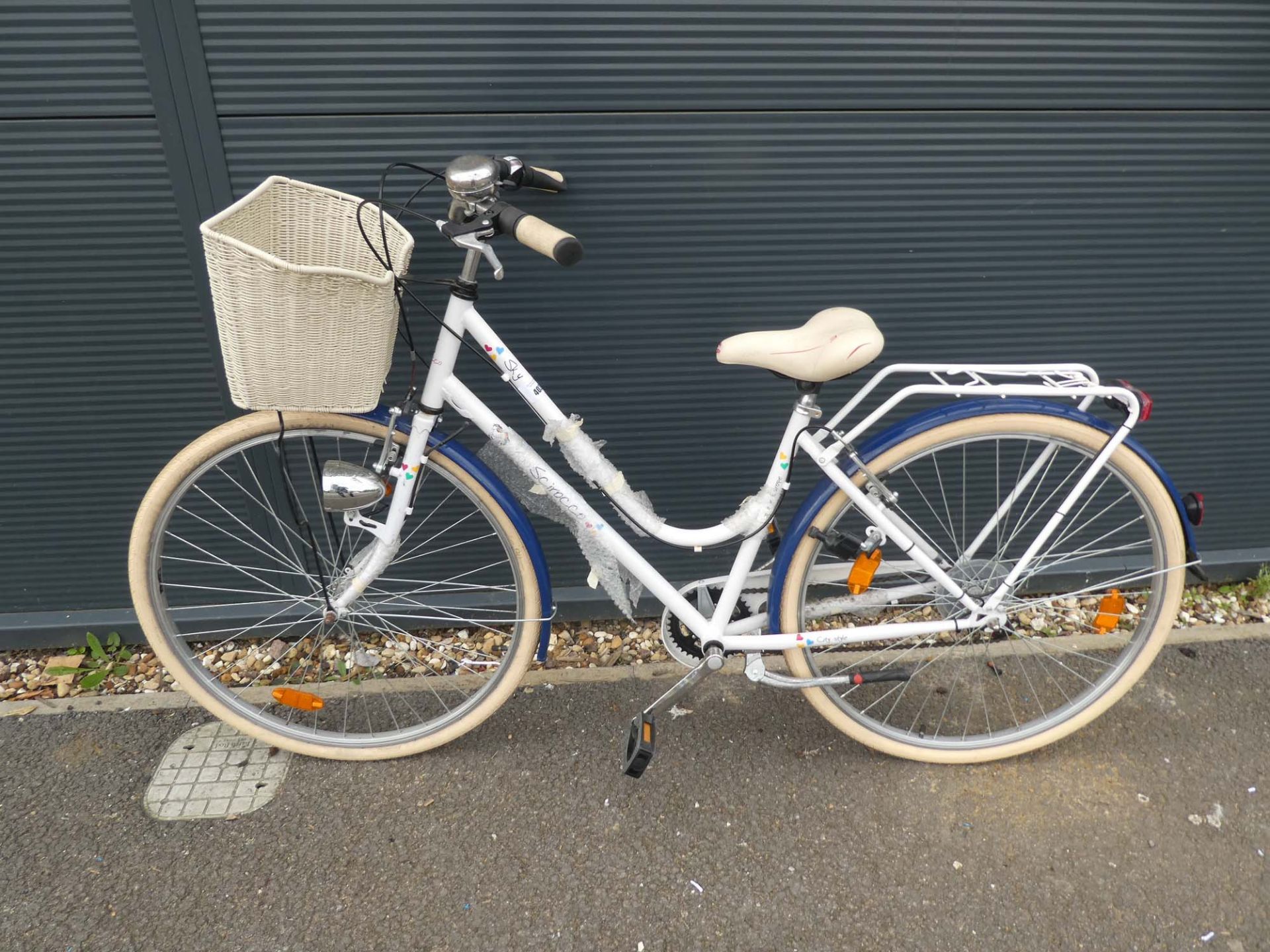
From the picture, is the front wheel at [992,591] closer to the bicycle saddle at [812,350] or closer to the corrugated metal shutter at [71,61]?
the bicycle saddle at [812,350]

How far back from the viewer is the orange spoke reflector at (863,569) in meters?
2.08

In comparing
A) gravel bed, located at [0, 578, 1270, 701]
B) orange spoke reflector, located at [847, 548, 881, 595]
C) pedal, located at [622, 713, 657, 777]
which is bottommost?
gravel bed, located at [0, 578, 1270, 701]

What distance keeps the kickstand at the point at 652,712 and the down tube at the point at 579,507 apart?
62 mm

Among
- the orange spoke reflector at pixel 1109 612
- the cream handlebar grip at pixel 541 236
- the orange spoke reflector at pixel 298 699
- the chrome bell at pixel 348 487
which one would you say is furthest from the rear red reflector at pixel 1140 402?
the orange spoke reflector at pixel 298 699

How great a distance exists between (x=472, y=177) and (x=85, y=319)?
4.88ft

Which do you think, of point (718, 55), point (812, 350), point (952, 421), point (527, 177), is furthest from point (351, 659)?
point (718, 55)

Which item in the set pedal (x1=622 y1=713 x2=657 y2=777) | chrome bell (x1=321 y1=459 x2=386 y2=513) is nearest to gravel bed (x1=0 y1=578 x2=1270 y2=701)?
pedal (x1=622 y1=713 x2=657 y2=777)

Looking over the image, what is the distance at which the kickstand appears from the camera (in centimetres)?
219

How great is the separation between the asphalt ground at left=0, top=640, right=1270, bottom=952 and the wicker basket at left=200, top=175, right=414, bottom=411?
123 cm

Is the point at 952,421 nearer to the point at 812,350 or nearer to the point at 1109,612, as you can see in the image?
the point at 812,350

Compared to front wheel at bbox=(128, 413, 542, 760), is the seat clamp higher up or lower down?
higher up

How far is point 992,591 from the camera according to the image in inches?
87.0

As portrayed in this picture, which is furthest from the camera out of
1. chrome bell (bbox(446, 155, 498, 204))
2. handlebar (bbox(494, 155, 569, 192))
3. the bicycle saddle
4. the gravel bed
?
the gravel bed

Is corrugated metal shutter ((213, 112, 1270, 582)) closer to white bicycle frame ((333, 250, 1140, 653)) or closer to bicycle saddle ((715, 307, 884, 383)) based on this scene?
white bicycle frame ((333, 250, 1140, 653))
